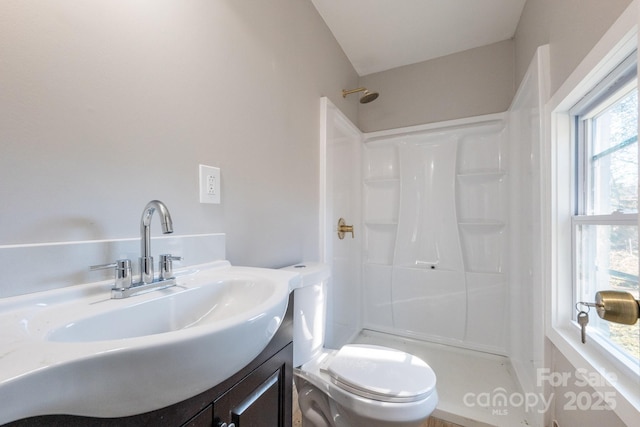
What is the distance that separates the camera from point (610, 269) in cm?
89

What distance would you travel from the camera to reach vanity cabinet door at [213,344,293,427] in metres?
0.55

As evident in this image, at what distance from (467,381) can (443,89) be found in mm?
2012

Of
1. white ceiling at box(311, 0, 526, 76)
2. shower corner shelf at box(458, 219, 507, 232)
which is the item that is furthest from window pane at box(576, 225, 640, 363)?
white ceiling at box(311, 0, 526, 76)

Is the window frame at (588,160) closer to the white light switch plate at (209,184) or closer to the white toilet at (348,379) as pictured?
the white toilet at (348,379)

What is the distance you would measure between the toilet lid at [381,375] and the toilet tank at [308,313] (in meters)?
0.10

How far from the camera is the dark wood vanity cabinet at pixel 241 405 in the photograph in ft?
1.22

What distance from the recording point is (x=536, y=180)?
1273 millimetres

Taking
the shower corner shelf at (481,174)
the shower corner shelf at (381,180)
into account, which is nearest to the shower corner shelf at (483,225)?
the shower corner shelf at (481,174)

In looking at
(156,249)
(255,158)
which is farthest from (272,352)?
(255,158)

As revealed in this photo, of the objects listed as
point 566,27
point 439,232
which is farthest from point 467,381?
point 566,27

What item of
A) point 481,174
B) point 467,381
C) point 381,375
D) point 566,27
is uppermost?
point 566,27

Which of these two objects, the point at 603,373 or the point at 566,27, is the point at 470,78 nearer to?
the point at 566,27

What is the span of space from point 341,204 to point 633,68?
1.47m

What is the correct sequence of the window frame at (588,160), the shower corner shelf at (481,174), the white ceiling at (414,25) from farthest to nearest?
the shower corner shelf at (481,174) → the white ceiling at (414,25) → the window frame at (588,160)
